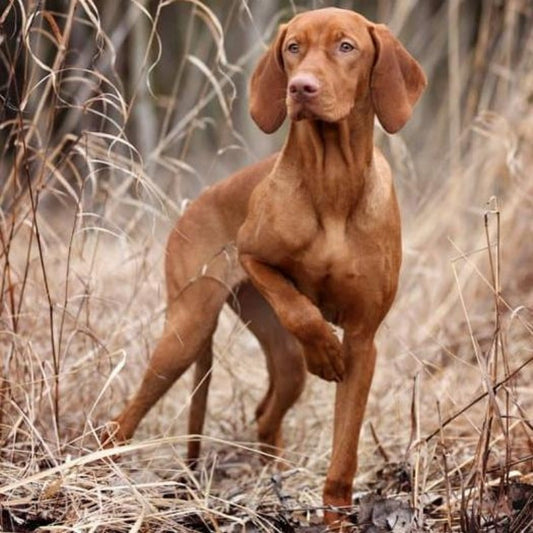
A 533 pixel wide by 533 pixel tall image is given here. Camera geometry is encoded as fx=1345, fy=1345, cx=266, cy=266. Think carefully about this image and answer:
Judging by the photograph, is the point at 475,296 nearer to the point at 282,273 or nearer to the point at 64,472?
the point at 282,273

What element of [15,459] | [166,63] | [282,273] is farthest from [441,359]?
[166,63]

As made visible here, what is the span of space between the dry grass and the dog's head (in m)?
0.38

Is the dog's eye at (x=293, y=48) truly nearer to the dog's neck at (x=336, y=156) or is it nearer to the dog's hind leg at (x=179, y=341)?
the dog's neck at (x=336, y=156)

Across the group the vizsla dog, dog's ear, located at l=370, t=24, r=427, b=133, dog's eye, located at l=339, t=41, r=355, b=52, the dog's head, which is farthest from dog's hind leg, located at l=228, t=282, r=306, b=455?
dog's eye, located at l=339, t=41, r=355, b=52

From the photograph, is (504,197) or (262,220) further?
(504,197)

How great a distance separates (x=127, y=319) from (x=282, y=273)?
1287 millimetres

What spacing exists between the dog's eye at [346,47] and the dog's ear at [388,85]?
5.2 inches

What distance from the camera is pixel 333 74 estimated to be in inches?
151

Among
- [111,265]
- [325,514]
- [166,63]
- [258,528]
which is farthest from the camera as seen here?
[166,63]

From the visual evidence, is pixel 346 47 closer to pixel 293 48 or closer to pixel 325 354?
pixel 293 48

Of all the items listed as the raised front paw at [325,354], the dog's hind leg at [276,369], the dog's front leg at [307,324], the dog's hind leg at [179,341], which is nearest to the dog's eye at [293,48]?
the dog's front leg at [307,324]

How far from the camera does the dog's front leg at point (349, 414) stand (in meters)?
4.19

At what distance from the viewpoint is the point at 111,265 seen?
6965mm

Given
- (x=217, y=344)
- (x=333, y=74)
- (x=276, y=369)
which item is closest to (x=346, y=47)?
(x=333, y=74)
